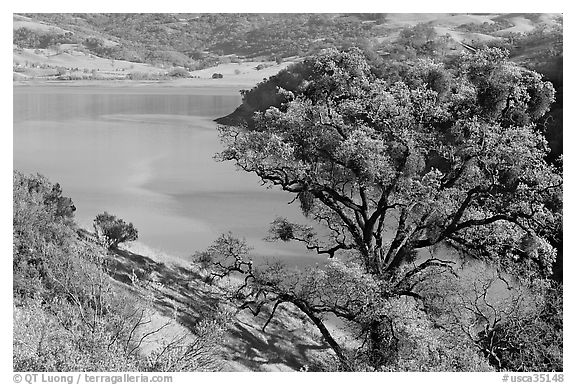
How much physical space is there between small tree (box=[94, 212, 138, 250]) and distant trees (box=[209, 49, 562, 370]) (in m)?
1.66

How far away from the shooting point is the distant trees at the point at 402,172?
22.9ft

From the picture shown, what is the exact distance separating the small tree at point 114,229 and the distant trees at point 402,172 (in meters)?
1.66

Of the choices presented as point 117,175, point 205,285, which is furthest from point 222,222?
point 117,175

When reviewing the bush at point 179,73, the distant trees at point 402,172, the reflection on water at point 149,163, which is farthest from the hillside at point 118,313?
the bush at point 179,73

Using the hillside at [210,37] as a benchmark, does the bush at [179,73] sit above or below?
below

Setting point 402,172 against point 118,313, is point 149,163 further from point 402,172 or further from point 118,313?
point 402,172

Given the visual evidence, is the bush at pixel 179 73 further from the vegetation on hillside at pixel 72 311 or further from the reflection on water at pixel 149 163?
the vegetation on hillside at pixel 72 311

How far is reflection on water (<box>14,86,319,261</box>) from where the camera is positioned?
8.05 m

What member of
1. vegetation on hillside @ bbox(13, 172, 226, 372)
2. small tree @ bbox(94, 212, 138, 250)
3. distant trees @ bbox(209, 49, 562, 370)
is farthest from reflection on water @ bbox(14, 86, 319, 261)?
distant trees @ bbox(209, 49, 562, 370)

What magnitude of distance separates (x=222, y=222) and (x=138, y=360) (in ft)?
7.79

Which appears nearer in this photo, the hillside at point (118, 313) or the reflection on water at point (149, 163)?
the hillside at point (118, 313)

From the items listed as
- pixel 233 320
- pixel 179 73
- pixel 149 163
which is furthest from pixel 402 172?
pixel 179 73

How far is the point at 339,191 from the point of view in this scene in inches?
301
